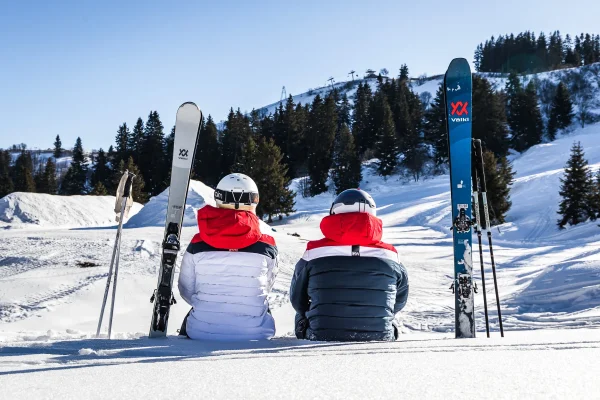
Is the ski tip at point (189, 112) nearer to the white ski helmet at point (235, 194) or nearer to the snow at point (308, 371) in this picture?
the white ski helmet at point (235, 194)

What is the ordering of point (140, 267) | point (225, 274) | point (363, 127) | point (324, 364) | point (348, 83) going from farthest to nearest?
point (348, 83), point (363, 127), point (140, 267), point (225, 274), point (324, 364)

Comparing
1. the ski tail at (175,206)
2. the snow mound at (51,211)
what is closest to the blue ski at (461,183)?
the ski tail at (175,206)

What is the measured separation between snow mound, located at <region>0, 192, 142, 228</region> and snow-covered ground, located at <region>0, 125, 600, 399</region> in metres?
8.64

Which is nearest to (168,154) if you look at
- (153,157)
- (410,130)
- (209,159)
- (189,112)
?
(153,157)

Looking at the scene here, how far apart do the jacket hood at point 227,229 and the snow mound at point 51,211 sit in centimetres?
2189

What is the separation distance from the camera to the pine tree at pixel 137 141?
5581 centimetres

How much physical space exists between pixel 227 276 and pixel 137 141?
182 ft

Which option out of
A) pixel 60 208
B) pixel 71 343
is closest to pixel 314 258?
pixel 71 343

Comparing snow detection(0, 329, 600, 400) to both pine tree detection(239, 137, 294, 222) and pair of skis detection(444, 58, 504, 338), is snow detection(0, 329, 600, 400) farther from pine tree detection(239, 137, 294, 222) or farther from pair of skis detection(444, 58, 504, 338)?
pine tree detection(239, 137, 294, 222)

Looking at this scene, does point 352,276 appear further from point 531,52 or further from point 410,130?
point 531,52

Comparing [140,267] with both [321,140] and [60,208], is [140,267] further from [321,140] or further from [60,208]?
[321,140]

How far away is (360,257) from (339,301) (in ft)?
1.29

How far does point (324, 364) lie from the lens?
2.76m

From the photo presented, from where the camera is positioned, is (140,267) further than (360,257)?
Result: Yes
